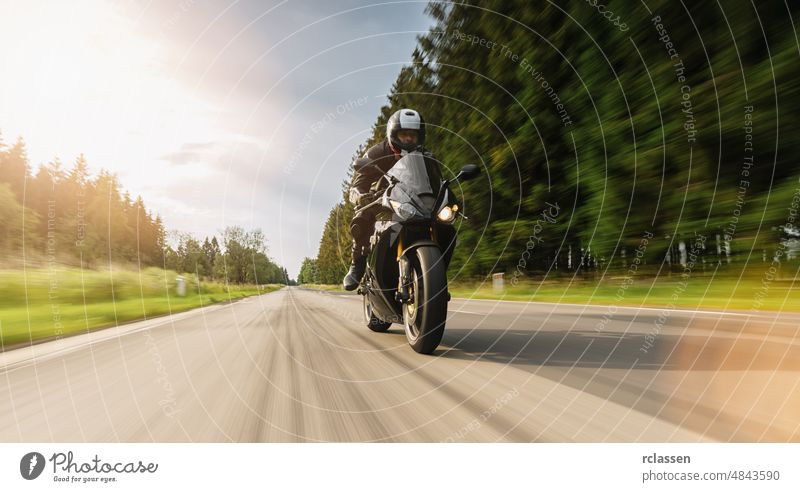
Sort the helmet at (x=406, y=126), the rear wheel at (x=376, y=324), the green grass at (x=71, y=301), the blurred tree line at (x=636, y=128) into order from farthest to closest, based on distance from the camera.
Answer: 1. the green grass at (x=71, y=301)
2. the rear wheel at (x=376, y=324)
3. the blurred tree line at (x=636, y=128)
4. the helmet at (x=406, y=126)

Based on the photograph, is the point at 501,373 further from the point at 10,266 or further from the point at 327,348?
the point at 10,266

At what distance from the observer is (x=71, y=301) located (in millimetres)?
12406

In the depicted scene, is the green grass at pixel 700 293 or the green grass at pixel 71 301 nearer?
the green grass at pixel 71 301

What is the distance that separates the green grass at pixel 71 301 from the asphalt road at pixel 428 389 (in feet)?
6.90

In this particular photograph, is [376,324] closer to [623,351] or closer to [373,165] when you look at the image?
[373,165]

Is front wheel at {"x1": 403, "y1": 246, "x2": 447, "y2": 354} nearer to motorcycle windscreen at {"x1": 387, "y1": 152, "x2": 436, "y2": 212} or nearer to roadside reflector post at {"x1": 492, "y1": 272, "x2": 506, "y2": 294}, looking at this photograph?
motorcycle windscreen at {"x1": 387, "y1": 152, "x2": 436, "y2": 212}

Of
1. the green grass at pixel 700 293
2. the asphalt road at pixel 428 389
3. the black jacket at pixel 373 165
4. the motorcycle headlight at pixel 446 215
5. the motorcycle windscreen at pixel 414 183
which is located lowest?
the green grass at pixel 700 293

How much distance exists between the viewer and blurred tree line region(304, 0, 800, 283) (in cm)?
636

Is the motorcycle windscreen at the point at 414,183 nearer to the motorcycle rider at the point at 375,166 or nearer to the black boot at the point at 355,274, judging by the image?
the motorcycle rider at the point at 375,166

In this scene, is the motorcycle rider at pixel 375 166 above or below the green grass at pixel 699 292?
above

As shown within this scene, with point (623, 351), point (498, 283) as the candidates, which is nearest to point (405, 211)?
point (623, 351)

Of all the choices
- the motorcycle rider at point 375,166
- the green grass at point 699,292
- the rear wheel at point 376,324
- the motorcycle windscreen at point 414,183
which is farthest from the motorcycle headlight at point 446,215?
the green grass at point 699,292

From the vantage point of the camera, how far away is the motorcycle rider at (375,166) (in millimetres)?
5125

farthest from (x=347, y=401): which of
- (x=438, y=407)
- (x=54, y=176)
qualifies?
(x=54, y=176)
